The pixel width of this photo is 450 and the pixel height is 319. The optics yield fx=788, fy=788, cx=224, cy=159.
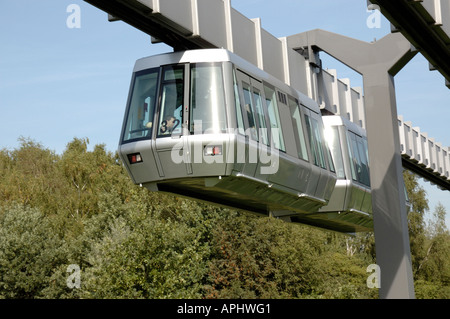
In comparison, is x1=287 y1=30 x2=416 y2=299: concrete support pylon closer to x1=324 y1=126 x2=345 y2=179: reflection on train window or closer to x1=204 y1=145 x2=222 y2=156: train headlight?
x1=204 y1=145 x2=222 y2=156: train headlight

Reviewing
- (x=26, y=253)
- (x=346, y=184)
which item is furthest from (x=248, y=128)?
(x=26, y=253)

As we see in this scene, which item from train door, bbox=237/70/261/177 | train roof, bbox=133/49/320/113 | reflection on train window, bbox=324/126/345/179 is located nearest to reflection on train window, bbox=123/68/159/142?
train roof, bbox=133/49/320/113

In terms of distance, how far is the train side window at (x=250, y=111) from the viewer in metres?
13.1

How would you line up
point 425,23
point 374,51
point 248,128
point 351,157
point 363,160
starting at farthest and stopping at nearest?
point 363,160 < point 351,157 < point 374,51 < point 248,128 < point 425,23

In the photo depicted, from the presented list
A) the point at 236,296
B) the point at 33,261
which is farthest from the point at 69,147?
the point at 236,296

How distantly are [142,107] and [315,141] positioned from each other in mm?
4801

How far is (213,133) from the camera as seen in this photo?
12.2 m

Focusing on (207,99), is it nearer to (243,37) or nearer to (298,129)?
(243,37)

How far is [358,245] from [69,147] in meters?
24.9

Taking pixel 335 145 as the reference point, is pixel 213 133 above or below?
below

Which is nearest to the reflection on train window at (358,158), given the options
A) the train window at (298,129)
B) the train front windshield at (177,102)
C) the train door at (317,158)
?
the train door at (317,158)

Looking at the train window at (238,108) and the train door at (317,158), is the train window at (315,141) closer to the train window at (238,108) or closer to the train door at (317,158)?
the train door at (317,158)

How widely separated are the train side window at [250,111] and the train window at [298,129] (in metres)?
2.12

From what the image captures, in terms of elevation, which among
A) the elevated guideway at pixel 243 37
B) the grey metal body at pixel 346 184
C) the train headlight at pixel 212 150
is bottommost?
the train headlight at pixel 212 150
